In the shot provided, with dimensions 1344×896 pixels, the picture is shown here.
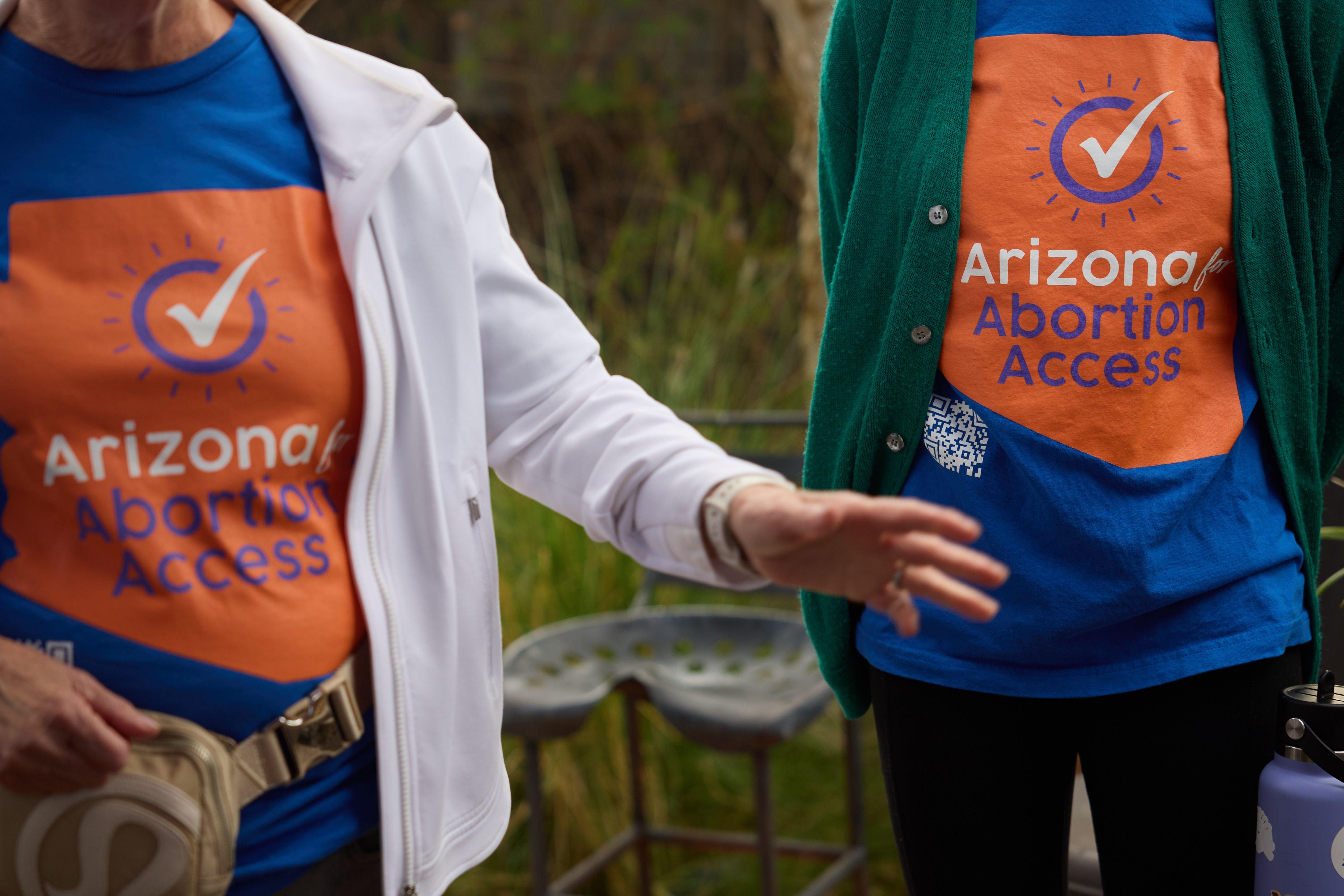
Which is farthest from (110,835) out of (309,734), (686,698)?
(686,698)

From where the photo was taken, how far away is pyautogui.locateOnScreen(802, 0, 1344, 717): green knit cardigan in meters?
1.21

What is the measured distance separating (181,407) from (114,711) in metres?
0.23

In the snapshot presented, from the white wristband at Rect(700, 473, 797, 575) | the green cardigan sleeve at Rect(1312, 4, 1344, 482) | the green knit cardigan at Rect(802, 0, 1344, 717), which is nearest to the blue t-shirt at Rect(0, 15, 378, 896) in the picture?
the white wristband at Rect(700, 473, 797, 575)

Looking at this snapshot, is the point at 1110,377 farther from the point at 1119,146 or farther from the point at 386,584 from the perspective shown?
the point at 386,584

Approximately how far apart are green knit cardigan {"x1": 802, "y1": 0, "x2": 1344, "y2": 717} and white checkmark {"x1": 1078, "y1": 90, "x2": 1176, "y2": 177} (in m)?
0.09

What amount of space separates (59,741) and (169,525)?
0.17 m

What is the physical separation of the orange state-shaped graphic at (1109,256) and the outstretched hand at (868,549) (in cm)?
37

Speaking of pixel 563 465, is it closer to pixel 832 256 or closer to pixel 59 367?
pixel 59 367

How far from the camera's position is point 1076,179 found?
120cm

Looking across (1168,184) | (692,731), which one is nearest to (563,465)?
(1168,184)

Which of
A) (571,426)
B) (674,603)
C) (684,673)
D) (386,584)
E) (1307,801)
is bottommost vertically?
(674,603)

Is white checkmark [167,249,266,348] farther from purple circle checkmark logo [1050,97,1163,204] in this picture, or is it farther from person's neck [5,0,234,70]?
purple circle checkmark logo [1050,97,1163,204]

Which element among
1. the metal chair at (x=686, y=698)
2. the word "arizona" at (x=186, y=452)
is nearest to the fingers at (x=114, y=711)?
the word "arizona" at (x=186, y=452)

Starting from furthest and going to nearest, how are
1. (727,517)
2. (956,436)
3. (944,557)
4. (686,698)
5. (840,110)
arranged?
(686,698) → (840,110) → (956,436) → (727,517) → (944,557)
